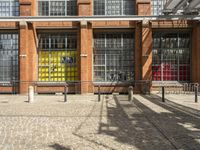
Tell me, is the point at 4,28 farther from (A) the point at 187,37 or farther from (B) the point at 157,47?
(A) the point at 187,37

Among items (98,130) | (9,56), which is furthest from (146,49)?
(98,130)

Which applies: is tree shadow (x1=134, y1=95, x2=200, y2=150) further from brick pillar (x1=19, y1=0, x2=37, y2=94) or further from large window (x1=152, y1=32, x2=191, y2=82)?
brick pillar (x1=19, y1=0, x2=37, y2=94)

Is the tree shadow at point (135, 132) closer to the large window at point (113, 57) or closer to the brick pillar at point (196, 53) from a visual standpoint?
the large window at point (113, 57)

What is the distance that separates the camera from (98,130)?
10.7 m

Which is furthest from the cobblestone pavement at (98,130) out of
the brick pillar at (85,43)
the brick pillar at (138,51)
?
the brick pillar at (138,51)

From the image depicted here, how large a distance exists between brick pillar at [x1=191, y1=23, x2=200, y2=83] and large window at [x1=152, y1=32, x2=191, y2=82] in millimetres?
662

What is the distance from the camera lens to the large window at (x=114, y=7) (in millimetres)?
27734

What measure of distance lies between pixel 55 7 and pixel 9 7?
3.71m

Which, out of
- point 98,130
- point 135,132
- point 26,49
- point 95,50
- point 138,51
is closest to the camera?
point 135,132

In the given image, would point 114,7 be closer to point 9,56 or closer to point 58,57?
point 58,57

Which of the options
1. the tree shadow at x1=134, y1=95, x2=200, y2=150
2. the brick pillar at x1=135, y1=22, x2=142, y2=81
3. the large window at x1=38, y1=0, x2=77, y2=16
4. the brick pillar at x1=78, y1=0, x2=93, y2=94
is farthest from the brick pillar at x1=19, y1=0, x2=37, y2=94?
the tree shadow at x1=134, y1=95, x2=200, y2=150

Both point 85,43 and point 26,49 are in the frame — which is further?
point 26,49

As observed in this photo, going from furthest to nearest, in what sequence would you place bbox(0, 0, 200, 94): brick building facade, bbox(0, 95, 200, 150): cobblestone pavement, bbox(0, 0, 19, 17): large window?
1. bbox(0, 0, 19, 17): large window
2. bbox(0, 0, 200, 94): brick building facade
3. bbox(0, 95, 200, 150): cobblestone pavement

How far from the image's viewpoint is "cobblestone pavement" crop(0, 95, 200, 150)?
8.73 meters
